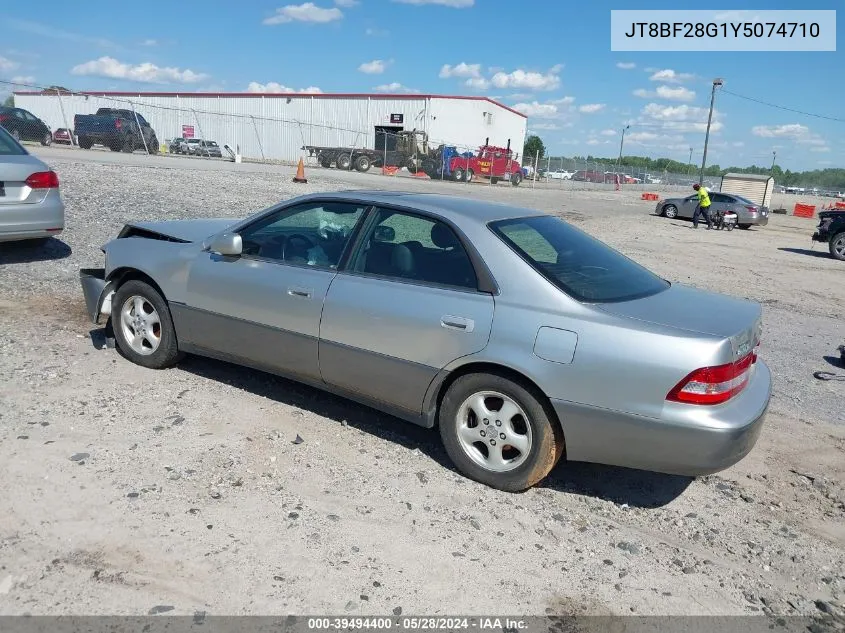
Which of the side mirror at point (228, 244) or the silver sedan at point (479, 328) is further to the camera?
the side mirror at point (228, 244)

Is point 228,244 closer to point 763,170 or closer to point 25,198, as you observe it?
point 25,198

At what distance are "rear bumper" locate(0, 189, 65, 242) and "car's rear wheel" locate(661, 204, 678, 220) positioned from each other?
24.7 metres

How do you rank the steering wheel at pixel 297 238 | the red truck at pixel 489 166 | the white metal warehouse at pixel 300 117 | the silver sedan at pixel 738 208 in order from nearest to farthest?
the steering wheel at pixel 297 238 < the silver sedan at pixel 738 208 < the red truck at pixel 489 166 < the white metal warehouse at pixel 300 117

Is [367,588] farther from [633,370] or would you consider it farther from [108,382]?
[108,382]

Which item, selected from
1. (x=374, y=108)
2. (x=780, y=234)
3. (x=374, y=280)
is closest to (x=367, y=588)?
(x=374, y=280)

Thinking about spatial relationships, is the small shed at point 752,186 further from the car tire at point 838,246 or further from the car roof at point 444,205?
the car roof at point 444,205

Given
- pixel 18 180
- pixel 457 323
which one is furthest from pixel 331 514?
pixel 18 180

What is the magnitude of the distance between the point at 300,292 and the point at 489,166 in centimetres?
4114

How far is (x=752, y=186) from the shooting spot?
35.8 m

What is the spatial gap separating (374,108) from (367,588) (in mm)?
51947

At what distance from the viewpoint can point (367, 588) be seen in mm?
2949

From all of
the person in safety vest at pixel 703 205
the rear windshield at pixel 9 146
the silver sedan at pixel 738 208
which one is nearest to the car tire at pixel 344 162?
the silver sedan at pixel 738 208

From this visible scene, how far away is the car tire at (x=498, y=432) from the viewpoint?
363cm

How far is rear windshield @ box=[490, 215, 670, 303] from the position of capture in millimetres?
3787
